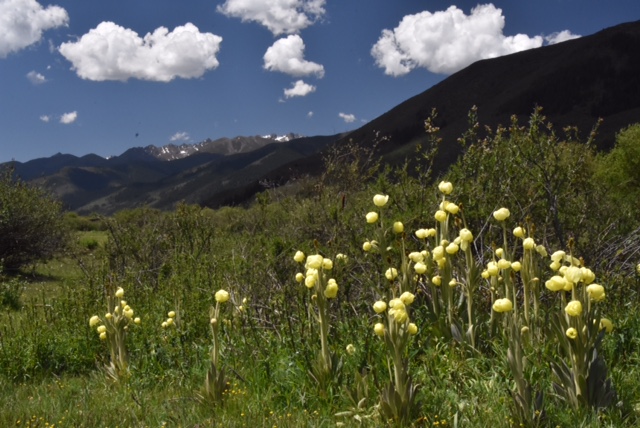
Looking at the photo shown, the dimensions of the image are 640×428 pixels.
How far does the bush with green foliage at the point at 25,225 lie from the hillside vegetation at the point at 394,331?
945 centimetres

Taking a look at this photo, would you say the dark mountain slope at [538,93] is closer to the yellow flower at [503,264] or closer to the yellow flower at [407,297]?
the yellow flower at [503,264]

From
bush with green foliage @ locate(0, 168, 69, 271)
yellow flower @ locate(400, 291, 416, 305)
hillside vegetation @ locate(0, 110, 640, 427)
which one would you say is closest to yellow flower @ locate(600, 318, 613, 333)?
hillside vegetation @ locate(0, 110, 640, 427)

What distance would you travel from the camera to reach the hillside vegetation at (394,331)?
328cm

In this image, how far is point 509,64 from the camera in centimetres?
17800

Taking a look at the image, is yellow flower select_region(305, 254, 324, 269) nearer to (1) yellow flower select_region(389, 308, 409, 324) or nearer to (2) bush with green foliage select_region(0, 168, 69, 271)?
(1) yellow flower select_region(389, 308, 409, 324)

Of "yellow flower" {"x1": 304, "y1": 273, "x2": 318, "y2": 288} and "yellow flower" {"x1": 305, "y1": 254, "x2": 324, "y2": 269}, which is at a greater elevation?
"yellow flower" {"x1": 305, "y1": 254, "x2": 324, "y2": 269}

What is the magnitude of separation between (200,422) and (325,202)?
6.58m

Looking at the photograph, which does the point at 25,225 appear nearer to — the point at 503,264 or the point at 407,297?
the point at 407,297

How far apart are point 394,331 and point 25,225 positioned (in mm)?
16421

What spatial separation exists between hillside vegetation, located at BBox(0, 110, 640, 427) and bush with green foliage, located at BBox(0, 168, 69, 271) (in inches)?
372

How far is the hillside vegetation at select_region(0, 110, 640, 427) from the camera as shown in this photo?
3283 mm

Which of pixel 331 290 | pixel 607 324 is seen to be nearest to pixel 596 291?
pixel 607 324

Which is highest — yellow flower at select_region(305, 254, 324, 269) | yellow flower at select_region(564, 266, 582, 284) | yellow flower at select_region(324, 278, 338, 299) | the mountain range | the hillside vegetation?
the mountain range

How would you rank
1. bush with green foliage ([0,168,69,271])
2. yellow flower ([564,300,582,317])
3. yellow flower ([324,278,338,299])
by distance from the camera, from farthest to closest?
bush with green foliage ([0,168,69,271]) < yellow flower ([324,278,338,299]) < yellow flower ([564,300,582,317])
